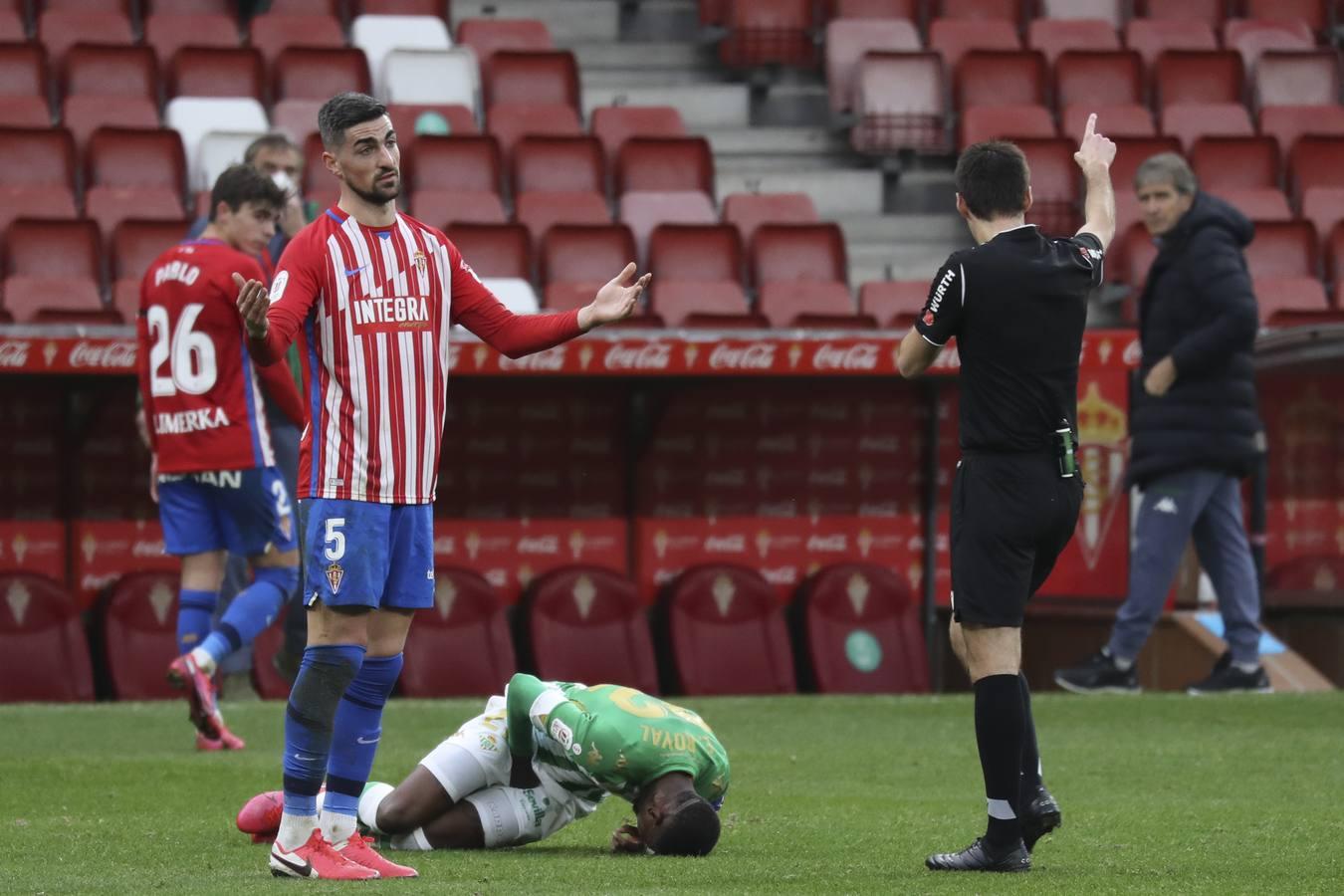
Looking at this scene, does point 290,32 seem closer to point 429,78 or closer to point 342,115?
point 429,78

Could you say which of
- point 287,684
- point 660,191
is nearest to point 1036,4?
point 660,191

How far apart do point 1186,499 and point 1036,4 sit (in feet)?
23.2

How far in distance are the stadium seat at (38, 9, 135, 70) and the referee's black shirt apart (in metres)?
9.41

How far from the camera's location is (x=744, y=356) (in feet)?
33.8

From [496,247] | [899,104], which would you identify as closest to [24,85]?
[496,247]

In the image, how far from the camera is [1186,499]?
10.0 m

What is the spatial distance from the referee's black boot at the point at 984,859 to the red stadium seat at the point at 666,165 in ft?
27.2

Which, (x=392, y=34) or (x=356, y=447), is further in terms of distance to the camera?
(x=392, y=34)

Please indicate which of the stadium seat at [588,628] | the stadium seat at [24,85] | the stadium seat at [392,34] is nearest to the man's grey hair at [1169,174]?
the stadium seat at [588,628]

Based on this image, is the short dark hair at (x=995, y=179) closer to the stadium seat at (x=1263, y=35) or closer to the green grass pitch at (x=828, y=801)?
the green grass pitch at (x=828, y=801)

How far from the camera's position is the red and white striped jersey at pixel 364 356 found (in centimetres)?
513

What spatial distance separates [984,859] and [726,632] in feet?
19.9

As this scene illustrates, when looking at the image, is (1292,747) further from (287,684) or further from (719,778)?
(287,684)

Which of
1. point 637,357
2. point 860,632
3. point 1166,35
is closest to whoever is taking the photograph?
point 637,357
